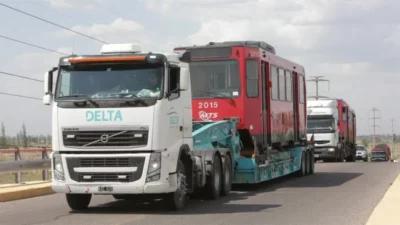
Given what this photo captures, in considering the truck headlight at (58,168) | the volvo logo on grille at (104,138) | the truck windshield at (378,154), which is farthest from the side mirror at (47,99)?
the truck windshield at (378,154)

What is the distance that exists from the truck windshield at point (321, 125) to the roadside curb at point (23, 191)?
2510 cm

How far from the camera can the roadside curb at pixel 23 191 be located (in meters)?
16.7

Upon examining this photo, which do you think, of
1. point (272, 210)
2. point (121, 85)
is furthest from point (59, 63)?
point (272, 210)

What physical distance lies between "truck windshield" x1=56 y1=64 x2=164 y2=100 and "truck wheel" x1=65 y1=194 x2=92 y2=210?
2.08 metres

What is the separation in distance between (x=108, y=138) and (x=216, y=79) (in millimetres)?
6491

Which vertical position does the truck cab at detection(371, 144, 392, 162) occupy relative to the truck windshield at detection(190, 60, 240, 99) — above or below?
below

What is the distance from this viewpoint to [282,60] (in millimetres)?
22828

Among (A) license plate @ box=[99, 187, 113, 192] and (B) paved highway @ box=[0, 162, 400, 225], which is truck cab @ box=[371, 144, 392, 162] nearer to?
(B) paved highway @ box=[0, 162, 400, 225]

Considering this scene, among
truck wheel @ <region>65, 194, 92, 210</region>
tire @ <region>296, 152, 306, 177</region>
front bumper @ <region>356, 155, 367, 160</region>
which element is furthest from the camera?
front bumper @ <region>356, 155, 367, 160</region>

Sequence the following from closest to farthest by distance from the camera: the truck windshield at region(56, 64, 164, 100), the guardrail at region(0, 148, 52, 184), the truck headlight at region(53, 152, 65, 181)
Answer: the truck windshield at region(56, 64, 164, 100) → the truck headlight at region(53, 152, 65, 181) → the guardrail at region(0, 148, 52, 184)

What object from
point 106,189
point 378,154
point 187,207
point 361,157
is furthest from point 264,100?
point 378,154

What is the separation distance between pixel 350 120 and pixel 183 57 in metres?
39.9

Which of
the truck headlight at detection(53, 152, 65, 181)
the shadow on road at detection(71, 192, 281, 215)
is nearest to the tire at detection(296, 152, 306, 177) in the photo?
the shadow on road at detection(71, 192, 281, 215)

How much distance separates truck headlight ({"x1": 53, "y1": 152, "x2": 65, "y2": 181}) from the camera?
1362 centimetres
